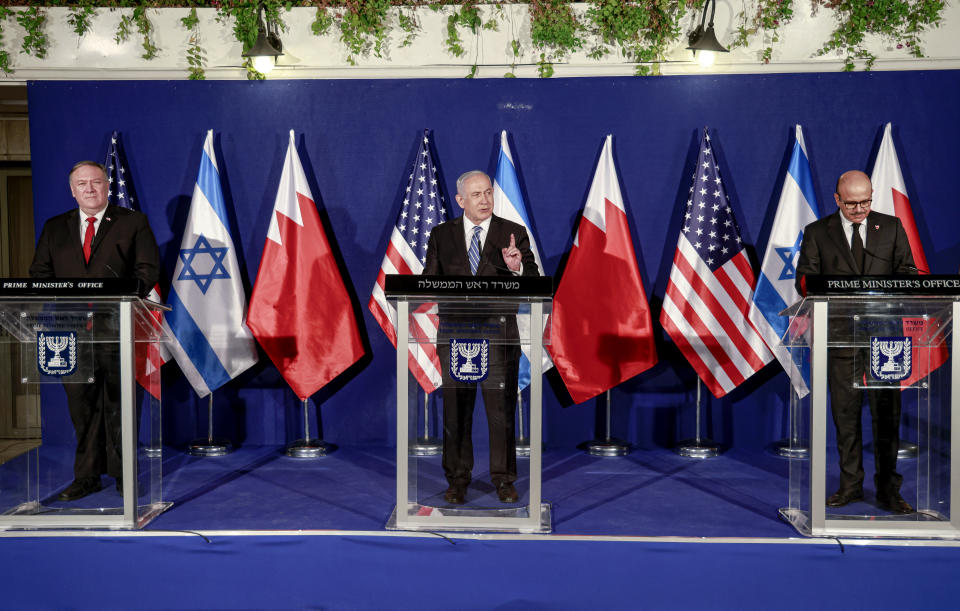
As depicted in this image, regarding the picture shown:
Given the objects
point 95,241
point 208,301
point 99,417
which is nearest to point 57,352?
point 99,417

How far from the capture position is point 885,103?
5.15 meters

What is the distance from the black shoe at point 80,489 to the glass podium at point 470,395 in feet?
4.21

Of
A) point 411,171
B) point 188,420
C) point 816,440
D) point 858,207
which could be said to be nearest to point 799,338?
point 816,440

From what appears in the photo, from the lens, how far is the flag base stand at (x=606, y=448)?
4934 mm

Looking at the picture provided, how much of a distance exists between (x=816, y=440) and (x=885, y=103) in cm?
280

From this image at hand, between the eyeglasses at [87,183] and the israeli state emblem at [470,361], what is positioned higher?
the eyeglasses at [87,183]

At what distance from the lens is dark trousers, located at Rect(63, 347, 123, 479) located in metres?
3.54

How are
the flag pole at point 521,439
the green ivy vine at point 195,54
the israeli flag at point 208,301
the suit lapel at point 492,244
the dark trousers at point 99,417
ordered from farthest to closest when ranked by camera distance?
the green ivy vine at point 195,54
the israeli flag at point 208,301
the suit lapel at point 492,244
the dark trousers at point 99,417
the flag pole at point 521,439

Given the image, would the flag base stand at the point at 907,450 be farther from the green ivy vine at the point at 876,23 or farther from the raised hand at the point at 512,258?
the green ivy vine at the point at 876,23

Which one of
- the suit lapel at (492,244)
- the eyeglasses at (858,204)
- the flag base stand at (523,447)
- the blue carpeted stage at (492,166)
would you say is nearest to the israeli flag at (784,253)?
the blue carpeted stage at (492,166)

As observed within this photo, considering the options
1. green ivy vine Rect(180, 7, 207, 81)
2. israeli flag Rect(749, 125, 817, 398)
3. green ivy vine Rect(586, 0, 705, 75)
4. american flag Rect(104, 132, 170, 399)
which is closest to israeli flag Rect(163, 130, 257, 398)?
american flag Rect(104, 132, 170, 399)

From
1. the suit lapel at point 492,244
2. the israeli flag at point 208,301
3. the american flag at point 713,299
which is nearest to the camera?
the suit lapel at point 492,244

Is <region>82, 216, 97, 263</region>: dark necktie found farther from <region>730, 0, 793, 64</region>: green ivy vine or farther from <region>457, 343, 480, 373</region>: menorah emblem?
<region>730, 0, 793, 64</region>: green ivy vine

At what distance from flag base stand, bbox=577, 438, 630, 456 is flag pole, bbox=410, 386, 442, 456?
1776mm
